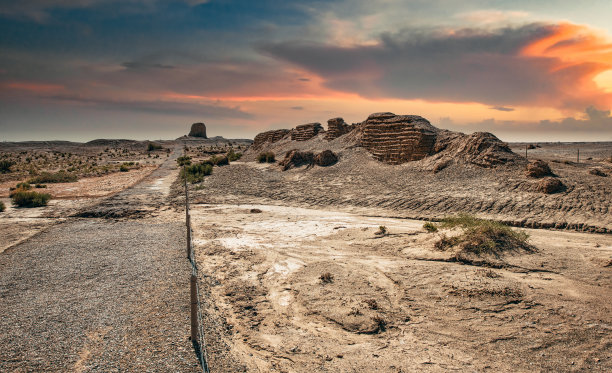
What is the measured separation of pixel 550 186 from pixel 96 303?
67.4 feet

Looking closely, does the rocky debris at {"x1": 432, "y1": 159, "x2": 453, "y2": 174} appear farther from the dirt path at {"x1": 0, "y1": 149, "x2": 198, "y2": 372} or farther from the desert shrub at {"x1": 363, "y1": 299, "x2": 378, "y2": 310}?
the desert shrub at {"x1": 363, "y1": 299, "x2": 378, "y2": 310}

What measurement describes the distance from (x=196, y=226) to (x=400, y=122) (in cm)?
2074

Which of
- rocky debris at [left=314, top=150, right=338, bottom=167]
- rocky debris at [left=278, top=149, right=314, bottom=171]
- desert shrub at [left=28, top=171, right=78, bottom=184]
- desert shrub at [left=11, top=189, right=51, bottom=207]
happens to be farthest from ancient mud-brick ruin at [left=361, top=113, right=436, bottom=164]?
desert shrub at [left=28, top=171, right=78, bottom=184]

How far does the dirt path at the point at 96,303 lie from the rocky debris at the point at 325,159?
18.7m

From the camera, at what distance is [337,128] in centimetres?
4291

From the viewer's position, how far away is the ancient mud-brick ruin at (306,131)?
48750mm

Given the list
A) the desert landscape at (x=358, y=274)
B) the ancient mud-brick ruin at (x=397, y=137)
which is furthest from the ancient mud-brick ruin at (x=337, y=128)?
the desert landscape at (x=358, y=274)

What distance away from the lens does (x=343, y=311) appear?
7.76 metres

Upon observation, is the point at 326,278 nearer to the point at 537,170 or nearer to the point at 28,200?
the point at 537,170

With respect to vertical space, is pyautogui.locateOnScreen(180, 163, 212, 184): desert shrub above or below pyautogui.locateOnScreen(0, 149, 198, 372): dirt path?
above

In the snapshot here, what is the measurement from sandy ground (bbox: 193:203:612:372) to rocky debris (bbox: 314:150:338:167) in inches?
732

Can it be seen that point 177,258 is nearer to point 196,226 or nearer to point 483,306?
point 196,226

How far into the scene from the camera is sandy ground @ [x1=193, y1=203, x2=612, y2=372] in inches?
238

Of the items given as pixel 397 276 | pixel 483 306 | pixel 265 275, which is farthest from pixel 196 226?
pixel 483 306
